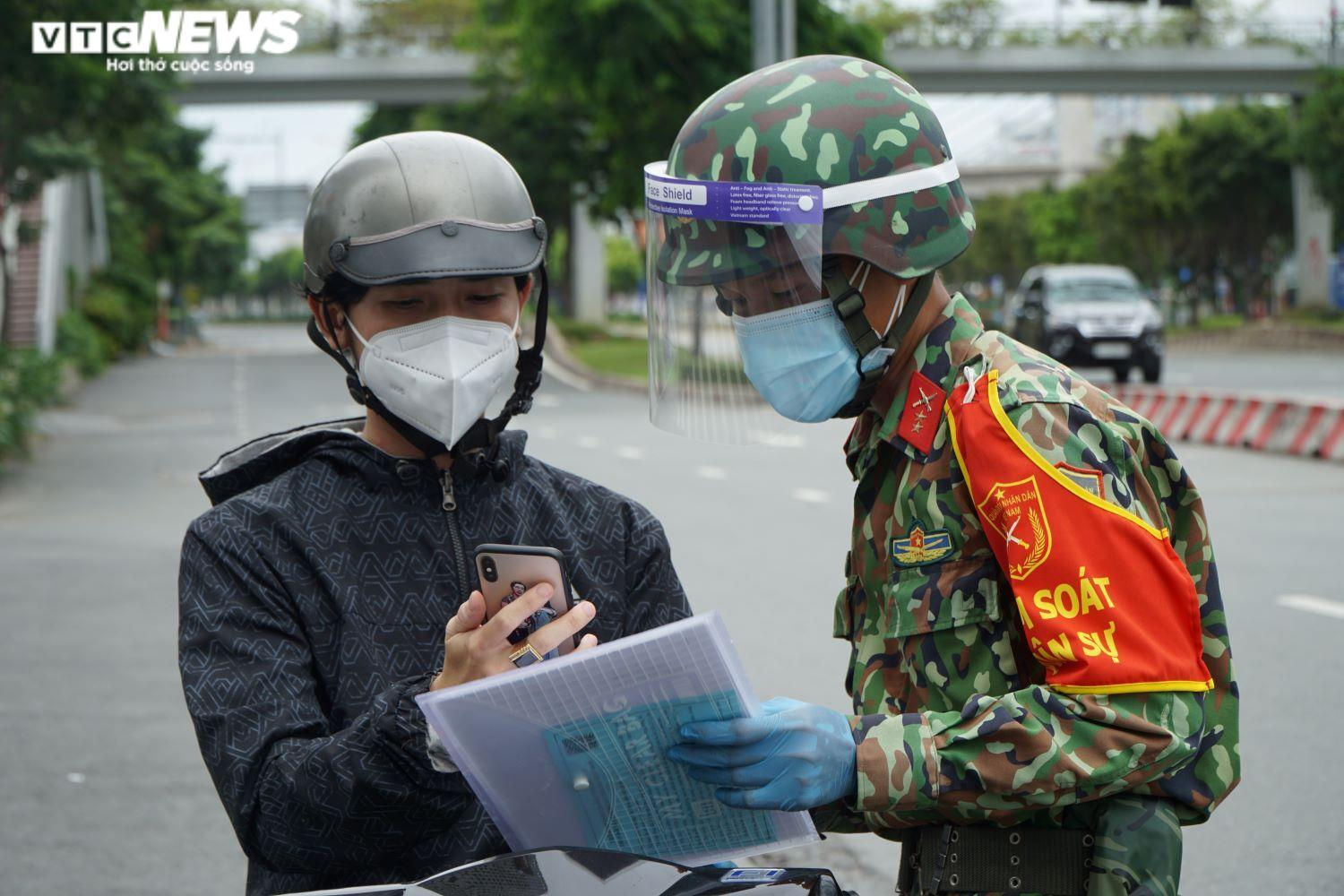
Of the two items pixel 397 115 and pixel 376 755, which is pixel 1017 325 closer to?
pixel 376 755

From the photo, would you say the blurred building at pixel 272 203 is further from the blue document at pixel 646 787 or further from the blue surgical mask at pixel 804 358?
the blue document at pixel 646 787

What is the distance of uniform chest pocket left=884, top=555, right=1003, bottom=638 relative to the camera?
6.42ft

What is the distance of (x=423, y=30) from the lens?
41844mm

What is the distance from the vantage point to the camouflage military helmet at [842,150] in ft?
6.63

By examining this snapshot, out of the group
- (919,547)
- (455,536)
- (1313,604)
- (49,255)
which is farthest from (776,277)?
(49,255)

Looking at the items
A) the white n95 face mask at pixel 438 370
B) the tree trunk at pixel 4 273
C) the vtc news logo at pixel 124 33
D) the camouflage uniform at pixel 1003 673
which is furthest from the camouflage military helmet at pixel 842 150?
the tree trunk at pixel 4 273

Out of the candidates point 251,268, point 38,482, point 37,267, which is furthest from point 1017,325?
point 251,268

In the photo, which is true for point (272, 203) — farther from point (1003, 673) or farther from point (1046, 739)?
point (1046, 739)

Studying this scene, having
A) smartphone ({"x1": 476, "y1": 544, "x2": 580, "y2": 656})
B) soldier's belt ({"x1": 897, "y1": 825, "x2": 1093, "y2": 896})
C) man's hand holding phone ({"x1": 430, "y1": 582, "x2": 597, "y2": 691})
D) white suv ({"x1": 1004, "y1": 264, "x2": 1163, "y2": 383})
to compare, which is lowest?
white suv ({"x1": 1004, "y1": 264, "x2": 1163, "y2": 383})

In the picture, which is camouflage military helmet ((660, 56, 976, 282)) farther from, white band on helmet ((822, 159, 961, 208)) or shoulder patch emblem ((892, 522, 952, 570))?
shoulder patch emblem ((892, 522, 952, 570))

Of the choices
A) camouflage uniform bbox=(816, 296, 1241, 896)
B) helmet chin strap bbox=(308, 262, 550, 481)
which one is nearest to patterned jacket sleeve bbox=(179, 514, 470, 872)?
helmet chin strap bbox=(308, 262, 550, 481)

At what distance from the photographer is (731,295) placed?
216 cm

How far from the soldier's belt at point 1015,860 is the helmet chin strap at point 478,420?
0.84 metres

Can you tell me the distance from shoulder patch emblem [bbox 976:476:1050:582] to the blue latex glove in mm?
260
